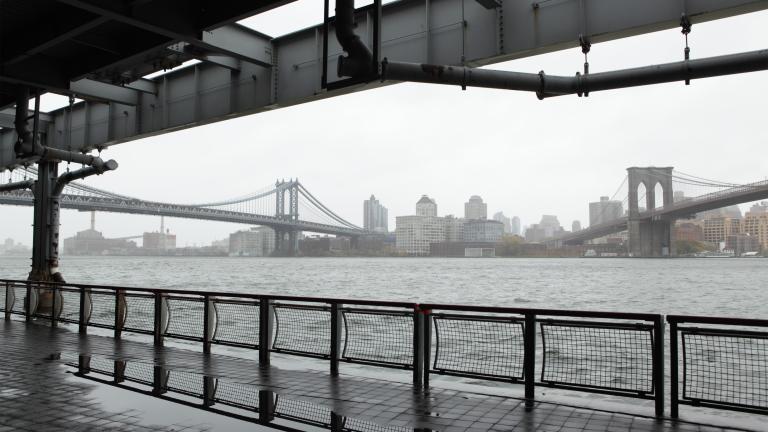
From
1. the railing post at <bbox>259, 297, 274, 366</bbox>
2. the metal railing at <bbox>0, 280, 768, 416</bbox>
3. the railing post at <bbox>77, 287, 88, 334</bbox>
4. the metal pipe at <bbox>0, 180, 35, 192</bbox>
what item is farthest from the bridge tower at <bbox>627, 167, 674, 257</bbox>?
the railing post at <bbox>259, 297, 274, 366</bbox>

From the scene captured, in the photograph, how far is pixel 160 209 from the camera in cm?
8144

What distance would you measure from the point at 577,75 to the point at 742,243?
12161 centimetres

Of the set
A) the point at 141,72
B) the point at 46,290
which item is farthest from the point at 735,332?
the point at 46,290

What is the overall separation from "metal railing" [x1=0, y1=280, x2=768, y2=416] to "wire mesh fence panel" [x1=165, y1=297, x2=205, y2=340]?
3 centimetres

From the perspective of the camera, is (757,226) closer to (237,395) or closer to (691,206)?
(691,206)

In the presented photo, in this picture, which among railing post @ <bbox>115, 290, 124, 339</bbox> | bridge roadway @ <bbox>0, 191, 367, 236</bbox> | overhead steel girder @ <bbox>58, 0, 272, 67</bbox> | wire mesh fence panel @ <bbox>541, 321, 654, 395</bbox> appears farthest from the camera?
bridge roadway @ <bbox>0, 191, 367, 236</bbox>

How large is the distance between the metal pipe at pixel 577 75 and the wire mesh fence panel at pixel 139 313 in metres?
6.93

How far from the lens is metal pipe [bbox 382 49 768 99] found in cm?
704

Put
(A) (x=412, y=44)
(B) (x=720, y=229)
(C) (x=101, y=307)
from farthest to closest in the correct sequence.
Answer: (B) (x=720, y=229) < (C) (x=101, y=307) < (A) (x=412, y=44)

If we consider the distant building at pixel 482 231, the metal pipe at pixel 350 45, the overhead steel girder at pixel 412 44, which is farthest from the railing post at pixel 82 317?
the distant building at pixel 482 231

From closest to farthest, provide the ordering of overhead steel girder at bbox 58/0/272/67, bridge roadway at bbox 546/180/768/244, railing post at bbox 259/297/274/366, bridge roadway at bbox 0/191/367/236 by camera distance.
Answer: overhead steel girder at bbox 58/0/272/67 < railing post at bbox 259/297/274/366 < bridge roadway at bbox 0/191/367/236 < bridge roadway at bbox 546/180/768/244

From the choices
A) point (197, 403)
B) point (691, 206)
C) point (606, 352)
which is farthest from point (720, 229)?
point (197, 403)

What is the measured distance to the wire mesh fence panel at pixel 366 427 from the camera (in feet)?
18.8

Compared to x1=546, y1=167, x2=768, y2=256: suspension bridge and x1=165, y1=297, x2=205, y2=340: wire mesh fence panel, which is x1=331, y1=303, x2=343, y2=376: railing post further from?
x1=546, y1=167, x2=768, y2=256: suspension bridge
